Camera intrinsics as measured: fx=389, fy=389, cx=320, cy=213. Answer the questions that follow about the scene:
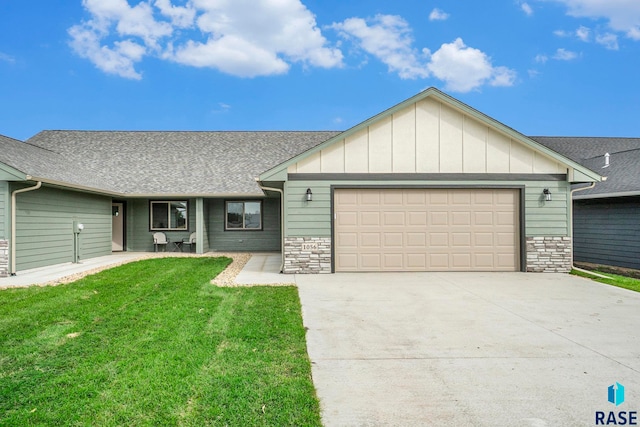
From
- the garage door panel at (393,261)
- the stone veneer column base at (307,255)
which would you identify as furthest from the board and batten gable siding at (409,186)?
the garage door panel at (393,261)

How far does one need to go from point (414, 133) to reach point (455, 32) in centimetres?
807

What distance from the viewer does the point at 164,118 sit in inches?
1097

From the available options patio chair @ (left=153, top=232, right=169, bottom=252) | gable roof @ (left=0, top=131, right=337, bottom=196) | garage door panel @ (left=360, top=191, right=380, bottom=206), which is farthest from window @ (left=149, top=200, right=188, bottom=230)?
garage door panel @ (left=360, top=191, right=380, bottom=206)

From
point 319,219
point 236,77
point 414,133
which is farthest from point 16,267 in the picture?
point 236,77

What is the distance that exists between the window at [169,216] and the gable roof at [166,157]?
1.07 metres

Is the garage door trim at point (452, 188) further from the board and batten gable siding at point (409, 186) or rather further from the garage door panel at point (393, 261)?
the garage door panel at point (393, 261)

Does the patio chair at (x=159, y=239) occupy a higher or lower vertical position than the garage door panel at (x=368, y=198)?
lower

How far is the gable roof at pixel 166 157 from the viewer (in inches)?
565

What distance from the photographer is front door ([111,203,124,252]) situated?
50.6 ft

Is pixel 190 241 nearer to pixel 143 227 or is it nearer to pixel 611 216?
pixel 143 227

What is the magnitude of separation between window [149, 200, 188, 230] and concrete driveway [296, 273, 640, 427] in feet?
32.4

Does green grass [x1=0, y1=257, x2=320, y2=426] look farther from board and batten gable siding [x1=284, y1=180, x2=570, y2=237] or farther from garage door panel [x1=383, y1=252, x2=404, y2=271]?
garage door panel [x1=383, y1=252, x2=404, y2=271]

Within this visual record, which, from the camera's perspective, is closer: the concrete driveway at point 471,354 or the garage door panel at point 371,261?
the concrete driveway at point 471,354

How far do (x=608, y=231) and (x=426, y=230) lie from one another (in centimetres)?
701
